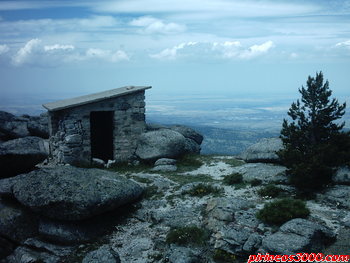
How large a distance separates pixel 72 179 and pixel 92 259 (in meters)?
3.82

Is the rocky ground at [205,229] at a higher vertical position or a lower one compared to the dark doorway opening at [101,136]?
lower

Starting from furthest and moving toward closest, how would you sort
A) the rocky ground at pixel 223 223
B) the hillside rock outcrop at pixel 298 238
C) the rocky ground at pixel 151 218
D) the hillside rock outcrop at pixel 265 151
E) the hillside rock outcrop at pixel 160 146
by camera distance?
the hillside rock outcrop at pixel 160 146
the hillside rock outcrop at pixel 265 151
the rocky ground at pixel 151 218
the rocky ground at pixel 223 223
the hillside rock outcrop at pixel 298 238

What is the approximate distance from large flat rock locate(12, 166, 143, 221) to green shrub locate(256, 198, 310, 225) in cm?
618

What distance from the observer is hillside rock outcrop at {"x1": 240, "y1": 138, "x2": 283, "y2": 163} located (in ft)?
66.2

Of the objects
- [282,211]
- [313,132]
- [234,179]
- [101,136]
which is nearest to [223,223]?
[282,211]

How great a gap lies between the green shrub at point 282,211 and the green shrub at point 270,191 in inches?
69.8

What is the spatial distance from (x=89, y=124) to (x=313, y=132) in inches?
559

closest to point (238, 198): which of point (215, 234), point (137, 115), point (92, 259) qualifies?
point (215, 234)

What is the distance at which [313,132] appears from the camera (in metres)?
16.5

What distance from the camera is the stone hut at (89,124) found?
22.2 metres

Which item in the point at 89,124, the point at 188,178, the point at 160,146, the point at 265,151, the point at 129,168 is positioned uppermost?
the point at 89,124

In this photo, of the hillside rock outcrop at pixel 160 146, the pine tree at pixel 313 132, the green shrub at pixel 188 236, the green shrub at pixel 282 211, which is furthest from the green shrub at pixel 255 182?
the hillside rock outcrop at pixel 160 146

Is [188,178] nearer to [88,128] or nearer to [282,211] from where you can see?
[282,211]

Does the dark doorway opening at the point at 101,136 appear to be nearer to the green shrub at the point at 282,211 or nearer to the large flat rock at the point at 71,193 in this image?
the large flat rock at the point at 71,193
